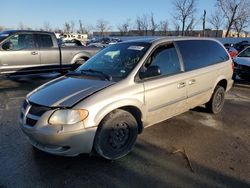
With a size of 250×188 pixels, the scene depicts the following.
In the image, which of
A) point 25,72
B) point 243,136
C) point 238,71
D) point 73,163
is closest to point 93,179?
point 73,163

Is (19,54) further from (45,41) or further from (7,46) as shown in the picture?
(45,41)

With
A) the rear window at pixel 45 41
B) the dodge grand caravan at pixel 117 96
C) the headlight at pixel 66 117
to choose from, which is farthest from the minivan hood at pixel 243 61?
the headlight at pixel 66 117

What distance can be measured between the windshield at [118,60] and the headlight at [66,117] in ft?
2.82

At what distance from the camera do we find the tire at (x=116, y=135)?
362 centimetres

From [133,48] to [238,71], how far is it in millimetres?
7267

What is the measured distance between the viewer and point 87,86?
149 inches

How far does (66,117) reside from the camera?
11.0 ft

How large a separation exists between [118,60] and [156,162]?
1.74 metres

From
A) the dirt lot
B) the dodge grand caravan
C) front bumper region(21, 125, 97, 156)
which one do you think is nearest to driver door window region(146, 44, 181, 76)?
the dodge grand caravan

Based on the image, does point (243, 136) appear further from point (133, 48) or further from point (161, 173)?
point (133, 48)

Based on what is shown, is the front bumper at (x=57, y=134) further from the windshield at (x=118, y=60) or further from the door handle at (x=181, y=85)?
the door handle at (x=181, y=85)

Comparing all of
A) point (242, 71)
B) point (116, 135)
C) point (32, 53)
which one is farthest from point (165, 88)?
point (242, 71)

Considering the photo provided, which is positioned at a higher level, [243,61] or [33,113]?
[243,61]

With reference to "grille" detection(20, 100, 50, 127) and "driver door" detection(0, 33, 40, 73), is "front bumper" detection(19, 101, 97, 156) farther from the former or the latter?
"driver door" detection(0, 33, 40, 73)
